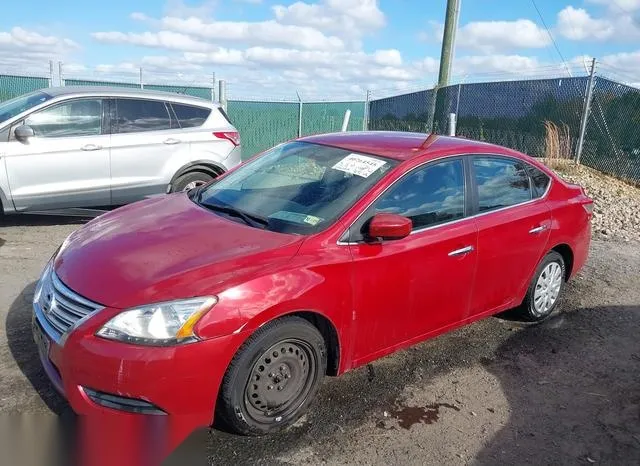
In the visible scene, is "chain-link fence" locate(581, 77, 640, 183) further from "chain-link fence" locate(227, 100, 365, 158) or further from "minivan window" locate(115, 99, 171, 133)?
"minivan window" locate(115, 99, 171, 133)

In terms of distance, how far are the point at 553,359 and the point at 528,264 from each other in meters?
0.76

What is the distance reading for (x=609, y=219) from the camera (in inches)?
351

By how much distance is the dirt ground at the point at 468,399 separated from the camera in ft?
10.1

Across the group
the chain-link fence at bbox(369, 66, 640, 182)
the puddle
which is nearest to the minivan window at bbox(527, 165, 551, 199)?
the puddle

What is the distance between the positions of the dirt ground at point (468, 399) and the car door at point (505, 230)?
1.60ft

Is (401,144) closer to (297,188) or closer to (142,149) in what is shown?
(297,188)

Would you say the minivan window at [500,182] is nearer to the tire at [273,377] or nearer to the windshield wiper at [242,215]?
the windshield wiper at [242,215]

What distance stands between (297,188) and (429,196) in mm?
908

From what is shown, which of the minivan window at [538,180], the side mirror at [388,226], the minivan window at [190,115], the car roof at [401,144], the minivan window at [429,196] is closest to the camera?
the side mirror at [388,226]

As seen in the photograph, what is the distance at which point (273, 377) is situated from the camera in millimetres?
3088

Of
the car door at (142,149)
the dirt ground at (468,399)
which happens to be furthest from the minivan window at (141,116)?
the dirt ground at (468,399)

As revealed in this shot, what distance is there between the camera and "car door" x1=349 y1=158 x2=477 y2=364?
3.40 metres

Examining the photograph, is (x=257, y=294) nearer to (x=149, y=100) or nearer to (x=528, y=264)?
(x=528, y=264)

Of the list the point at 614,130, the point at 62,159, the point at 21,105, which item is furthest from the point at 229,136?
the point at 614,130
